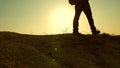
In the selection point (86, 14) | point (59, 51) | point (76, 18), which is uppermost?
point (86, 14)

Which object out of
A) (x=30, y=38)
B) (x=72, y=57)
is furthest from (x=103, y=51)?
(x=30, y=38)

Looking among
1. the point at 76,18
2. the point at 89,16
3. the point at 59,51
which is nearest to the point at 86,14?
the point at 89,16

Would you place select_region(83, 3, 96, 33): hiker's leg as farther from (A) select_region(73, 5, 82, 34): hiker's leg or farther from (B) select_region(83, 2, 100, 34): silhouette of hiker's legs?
(A) select_region(73, 5, 82, 34): hiker's leg

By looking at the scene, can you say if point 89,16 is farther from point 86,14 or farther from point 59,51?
point 59,51

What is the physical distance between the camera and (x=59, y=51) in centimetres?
920

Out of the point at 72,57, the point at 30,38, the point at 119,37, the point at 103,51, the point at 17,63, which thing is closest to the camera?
the point at 17,63

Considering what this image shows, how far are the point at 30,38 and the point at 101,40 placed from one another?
2.57m

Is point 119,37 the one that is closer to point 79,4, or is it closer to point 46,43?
point 79,4

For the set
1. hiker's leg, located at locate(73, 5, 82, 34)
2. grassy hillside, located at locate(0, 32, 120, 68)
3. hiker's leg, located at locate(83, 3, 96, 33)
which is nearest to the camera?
grassy hillside, located at locate(0, 32, 120, 68)

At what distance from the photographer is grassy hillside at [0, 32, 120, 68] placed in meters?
8.00

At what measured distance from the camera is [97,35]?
11664mm

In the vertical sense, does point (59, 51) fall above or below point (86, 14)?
below

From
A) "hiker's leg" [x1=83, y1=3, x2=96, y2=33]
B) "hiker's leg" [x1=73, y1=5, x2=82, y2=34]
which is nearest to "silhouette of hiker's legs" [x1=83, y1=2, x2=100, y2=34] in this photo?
"hiker's leg" [x1=83, y1=3, x2=96, y2=33]

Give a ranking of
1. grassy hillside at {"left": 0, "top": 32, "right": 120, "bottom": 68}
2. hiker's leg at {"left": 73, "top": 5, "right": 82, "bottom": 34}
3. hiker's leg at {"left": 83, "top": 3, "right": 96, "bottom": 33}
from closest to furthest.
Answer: grassy hillside at {"left": 0, "top": 32, "right": 120, "bottom": 68}
hiker's leg at {"left": 73, "top": 5, "right": 82, "bottom": 34}
hiker's leg at {"left": 83, "top": 3, "right": 96, "bottom": 33}
